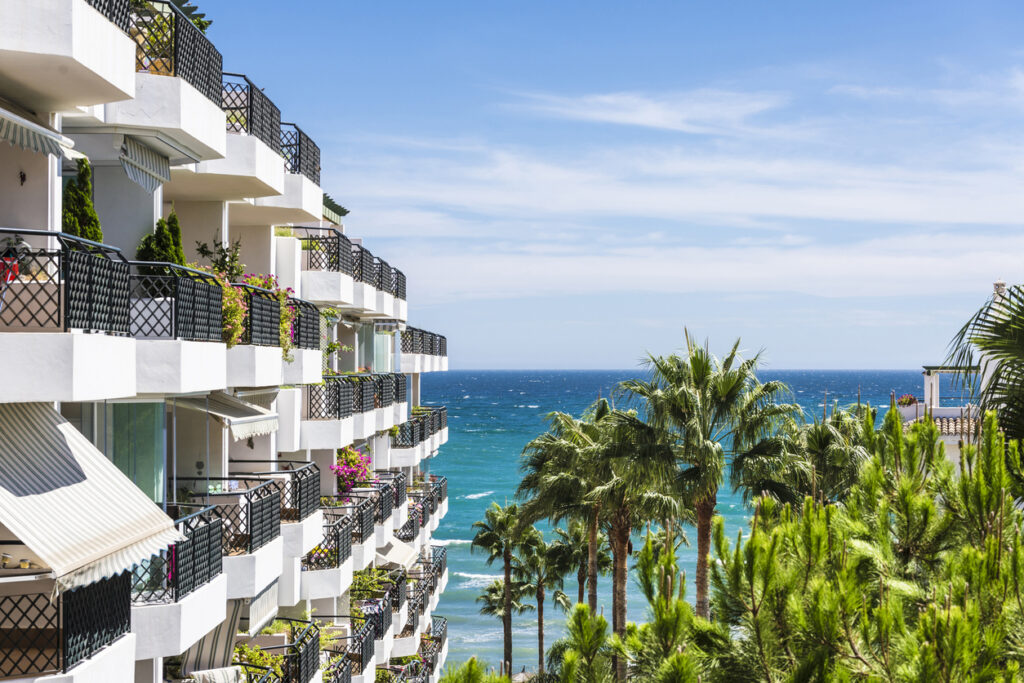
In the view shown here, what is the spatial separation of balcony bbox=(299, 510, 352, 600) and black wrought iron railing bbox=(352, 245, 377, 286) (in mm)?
7858

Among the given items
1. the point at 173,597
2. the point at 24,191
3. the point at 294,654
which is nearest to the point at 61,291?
the point at 24,191

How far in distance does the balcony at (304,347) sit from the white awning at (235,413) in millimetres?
2816

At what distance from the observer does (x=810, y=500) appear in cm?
1093

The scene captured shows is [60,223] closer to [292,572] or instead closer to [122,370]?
[122,370]

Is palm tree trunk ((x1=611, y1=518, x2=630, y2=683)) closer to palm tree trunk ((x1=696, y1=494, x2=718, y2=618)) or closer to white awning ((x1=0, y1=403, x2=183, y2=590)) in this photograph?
palm tree trunk ((x1=696, y1=494, x2=718, y2=618))

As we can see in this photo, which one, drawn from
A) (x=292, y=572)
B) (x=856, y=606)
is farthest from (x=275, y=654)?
(x=856, y=606)

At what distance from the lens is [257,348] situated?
16.2 meters

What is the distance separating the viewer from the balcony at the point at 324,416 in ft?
76.9

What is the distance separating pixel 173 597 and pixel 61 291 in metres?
4.69

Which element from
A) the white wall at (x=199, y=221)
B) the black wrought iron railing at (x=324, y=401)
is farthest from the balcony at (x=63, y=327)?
the black wrought iron railing at (x=324, y=401)

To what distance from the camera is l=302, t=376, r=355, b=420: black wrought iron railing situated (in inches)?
939

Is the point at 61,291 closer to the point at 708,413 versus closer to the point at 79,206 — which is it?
the point at 79,206

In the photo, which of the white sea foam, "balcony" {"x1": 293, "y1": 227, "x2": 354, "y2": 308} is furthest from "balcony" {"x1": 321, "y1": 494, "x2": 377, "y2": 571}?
the white sea foam

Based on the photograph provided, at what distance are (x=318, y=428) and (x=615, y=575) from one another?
11145 millimetres
